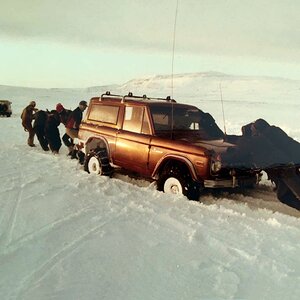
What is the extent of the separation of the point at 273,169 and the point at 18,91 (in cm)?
1317

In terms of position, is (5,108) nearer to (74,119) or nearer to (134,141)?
(74,119)

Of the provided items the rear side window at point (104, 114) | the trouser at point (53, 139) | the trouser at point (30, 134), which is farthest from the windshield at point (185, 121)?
the trouser at point (30, 134)

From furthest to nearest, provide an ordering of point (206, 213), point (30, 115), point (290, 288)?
point (30, 115), point (206, 213), point (290, 288)

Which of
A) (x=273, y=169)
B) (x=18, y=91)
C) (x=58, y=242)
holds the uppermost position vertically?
(x=18, y=91)

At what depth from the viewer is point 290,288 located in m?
3.60

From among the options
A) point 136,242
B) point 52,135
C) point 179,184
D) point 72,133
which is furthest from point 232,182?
point 52,135

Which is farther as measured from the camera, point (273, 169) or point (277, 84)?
point (277, 84)

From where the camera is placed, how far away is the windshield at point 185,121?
7367mm

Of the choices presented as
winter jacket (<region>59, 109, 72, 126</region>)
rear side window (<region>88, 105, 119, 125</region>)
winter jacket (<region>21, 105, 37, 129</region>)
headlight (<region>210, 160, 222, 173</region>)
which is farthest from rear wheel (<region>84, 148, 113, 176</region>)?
winter jacket (<region>21, 105, 37, 129</region>)

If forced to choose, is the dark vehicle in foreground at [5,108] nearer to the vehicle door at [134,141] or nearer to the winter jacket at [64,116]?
the winter jacket at [64,116]

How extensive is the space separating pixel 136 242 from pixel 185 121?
11.4ft

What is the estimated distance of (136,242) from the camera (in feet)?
15.0

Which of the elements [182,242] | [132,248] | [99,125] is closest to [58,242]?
[132,248]

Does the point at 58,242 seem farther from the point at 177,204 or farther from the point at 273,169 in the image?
the point at 273,169
